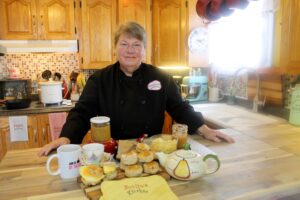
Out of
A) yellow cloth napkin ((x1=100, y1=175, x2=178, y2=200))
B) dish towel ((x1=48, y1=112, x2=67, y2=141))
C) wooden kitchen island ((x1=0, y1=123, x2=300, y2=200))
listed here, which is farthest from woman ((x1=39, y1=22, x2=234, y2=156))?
dish towel ((x1=48, y1=112, x2=67, y2=141))

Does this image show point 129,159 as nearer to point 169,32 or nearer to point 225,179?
point 225,179

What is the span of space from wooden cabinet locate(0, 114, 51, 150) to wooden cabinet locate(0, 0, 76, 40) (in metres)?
0.83

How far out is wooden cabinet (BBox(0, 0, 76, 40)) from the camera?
273 cm

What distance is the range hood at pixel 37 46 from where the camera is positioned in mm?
2748

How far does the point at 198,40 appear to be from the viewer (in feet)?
9.60

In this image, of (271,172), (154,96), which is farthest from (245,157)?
(154,96)

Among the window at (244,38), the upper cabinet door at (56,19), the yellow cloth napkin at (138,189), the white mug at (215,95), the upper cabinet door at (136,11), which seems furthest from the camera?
the upper cabinet door at (136,11)

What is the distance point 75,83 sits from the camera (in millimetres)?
3199

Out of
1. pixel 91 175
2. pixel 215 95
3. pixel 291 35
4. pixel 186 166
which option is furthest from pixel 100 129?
pixel 215 95

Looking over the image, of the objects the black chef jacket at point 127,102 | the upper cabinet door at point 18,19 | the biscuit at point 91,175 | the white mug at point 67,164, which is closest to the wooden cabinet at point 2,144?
the upper cabinet door at point 18,19

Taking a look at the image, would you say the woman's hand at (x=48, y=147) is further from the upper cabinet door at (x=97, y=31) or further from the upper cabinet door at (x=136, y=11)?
the upper cabinet door at (x=136, y=11)

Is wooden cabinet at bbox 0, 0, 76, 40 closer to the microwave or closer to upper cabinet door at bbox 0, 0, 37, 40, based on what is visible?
upper cabinet door at bbox 0, 0, 37, 40

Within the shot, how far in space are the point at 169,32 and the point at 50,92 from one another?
4.55ft

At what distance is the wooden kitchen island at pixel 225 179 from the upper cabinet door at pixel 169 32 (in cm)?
178
